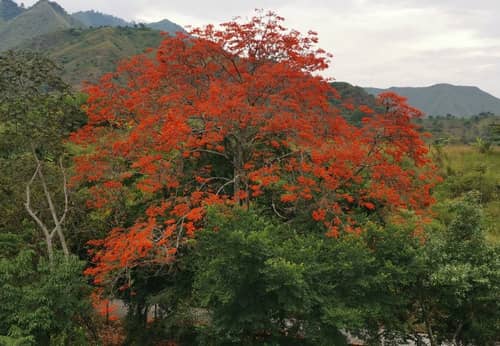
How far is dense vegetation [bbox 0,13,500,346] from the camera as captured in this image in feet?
35.6

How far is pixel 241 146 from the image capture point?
46.0ft

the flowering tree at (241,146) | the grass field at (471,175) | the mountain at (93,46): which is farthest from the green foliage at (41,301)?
the mountain at (93,46)

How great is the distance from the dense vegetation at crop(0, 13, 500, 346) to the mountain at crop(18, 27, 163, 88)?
240ft

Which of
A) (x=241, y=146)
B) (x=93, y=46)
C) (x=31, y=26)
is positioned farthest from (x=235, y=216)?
(x=31, y=26)

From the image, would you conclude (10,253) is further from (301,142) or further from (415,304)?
(415,304)

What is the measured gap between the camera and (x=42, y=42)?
128 m

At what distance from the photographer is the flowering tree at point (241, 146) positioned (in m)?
13.0

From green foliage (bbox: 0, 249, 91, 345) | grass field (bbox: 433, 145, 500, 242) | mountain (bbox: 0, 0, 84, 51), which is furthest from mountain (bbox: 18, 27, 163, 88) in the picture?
green foliage (bbox: 0, 249, 91, 345)

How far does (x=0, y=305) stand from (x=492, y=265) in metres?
12.7

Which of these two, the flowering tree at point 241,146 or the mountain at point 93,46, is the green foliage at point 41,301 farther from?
the mountain at point 93,46

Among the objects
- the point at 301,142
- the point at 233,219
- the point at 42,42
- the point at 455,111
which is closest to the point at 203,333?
the point at 233,219

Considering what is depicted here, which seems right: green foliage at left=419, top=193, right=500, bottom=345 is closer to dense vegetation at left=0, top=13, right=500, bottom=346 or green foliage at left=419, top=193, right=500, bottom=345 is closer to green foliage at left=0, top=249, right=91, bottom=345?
dense vegetation at left=0, top=13, right=500, bottom=346

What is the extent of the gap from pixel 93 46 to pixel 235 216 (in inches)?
4441

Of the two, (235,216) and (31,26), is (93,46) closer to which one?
(31,26)
